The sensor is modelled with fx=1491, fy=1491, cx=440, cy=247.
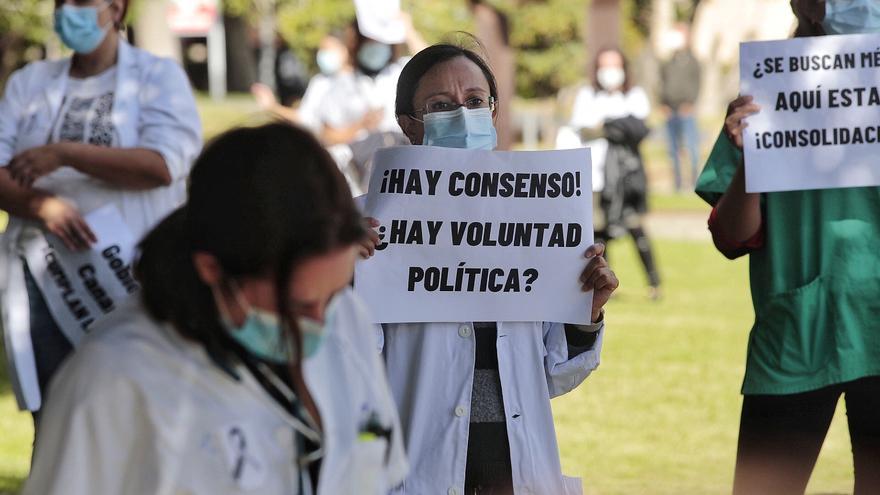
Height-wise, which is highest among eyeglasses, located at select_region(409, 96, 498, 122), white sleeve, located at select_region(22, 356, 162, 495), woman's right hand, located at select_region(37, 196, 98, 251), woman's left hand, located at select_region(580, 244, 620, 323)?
eyeglasses, located at select_region(409, 96, 498, 122)

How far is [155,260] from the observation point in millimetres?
2418

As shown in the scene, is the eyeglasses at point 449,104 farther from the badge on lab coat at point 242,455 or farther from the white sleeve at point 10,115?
the white sleeve at point 10,115

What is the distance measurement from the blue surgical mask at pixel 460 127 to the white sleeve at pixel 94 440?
1.66 metres

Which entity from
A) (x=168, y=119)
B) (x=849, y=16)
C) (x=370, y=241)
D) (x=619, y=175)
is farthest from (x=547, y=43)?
(x=370, y=241)

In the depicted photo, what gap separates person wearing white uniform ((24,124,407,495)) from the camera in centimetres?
228

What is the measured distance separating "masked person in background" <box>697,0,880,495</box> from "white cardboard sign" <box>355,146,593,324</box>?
801mm

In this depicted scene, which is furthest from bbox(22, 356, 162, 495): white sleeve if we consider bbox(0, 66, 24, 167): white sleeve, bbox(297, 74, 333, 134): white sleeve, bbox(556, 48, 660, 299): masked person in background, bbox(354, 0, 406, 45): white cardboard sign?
bbox(556, 48, 660, 299): masked person in background

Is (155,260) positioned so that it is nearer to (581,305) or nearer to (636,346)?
(581,305)

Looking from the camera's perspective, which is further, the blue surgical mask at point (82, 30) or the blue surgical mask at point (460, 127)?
the blue surgical mask at point (82, 30)

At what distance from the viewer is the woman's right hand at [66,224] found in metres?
4.91

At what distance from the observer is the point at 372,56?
1089 cm

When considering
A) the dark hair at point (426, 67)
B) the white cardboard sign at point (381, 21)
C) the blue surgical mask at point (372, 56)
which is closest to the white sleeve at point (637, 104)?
the white cardboard sign at point (381, 21)

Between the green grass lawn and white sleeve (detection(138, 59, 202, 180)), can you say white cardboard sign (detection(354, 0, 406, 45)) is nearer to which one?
the green grass lawn

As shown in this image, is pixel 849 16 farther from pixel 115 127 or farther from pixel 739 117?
pixel 115 127
